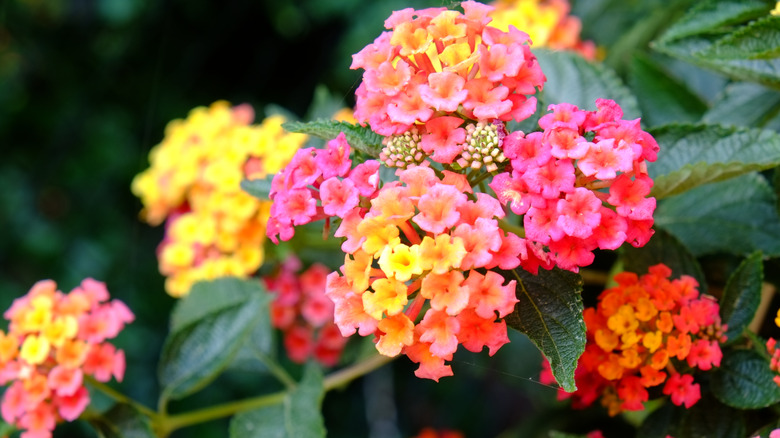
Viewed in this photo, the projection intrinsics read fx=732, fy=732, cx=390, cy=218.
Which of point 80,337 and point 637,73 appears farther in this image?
point 637,73

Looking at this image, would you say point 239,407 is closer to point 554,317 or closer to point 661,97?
point 554,317

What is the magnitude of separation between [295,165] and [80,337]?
0.31 metres

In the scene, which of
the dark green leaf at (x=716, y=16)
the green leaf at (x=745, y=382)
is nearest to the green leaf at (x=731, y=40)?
the dark green leaf at (x=716, y=16)

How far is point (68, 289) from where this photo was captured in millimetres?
1684

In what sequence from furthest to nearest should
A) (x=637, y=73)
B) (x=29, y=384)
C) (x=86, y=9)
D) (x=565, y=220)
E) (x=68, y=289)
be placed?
(x=86, y=9) < (x=68, y=289) < (x=637, y=73) < (x=29, y=384) < (x=565, y=220)

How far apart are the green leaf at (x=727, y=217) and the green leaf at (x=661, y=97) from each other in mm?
107

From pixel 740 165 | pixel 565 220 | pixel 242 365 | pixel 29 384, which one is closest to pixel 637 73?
pixel 740 165

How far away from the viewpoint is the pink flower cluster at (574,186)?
0.45m

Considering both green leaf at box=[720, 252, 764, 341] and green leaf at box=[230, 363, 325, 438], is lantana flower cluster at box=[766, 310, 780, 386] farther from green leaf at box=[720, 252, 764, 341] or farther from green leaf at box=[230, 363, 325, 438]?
green leaf at box=[230, 363, 325, 438]

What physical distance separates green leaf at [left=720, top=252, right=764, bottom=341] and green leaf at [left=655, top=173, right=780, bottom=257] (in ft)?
0.25

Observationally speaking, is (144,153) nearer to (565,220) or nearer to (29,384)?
(29,384)

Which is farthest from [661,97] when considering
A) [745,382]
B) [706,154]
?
[745,382]

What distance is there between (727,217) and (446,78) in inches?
13.4

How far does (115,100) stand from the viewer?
1898 millimetres
